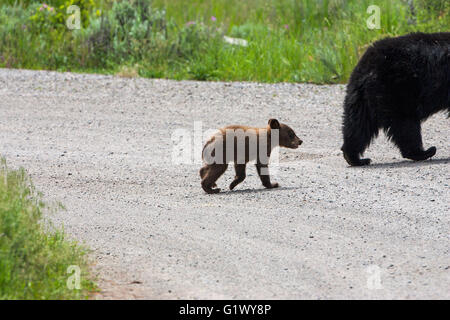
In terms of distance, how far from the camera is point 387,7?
15.9m

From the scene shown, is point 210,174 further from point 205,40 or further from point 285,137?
point 205,40

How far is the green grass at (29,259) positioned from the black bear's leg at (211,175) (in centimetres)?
212

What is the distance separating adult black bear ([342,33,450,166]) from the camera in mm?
8906

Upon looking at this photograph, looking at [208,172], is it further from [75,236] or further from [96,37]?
[96,37]

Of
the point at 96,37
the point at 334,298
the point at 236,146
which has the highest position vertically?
the point at 96,37

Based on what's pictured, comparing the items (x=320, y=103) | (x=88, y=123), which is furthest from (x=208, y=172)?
(x=320, y=103)

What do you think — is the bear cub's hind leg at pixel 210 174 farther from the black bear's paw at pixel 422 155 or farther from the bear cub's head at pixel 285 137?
the black bear's paw at pixel 422 155

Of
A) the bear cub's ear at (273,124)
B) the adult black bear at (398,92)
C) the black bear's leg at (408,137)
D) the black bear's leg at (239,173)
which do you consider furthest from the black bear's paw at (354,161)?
the black bear's leg at (239,173)

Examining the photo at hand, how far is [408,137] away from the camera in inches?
354

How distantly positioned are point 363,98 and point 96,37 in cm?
817

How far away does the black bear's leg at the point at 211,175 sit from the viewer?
7703 millimetres

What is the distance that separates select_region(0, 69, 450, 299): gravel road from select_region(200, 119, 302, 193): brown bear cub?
0.21 m

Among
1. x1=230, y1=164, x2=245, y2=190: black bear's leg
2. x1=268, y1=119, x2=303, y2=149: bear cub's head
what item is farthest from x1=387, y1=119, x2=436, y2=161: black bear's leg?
x1=230, y1=164, x2=245, y2=190: black bear's leg

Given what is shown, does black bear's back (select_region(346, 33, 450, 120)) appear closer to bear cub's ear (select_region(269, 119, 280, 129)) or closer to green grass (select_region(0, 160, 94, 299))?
bear cub's ear (select_region(269, 119, 280, 129))
